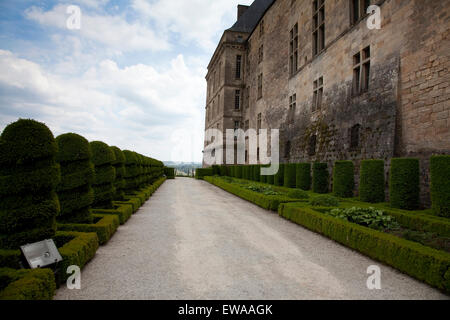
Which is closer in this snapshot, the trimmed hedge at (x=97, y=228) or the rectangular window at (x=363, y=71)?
the trimmed hedge at (x=97, y=228)

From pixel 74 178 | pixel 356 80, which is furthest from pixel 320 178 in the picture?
pixel 74 178

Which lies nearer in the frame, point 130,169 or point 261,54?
point 130,169

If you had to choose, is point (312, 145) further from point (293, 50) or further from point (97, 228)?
point (97, 228)

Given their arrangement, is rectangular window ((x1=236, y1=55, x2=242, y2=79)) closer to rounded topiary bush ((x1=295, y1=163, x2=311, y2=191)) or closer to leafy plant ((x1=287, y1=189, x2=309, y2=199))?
rounded topiary bush ((x1=295, y1=163, x2=311, y2=191))

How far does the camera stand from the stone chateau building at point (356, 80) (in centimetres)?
861

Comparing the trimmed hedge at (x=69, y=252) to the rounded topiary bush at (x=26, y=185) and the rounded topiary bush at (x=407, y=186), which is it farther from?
the rounded topiary bush at (x=407, y=186)

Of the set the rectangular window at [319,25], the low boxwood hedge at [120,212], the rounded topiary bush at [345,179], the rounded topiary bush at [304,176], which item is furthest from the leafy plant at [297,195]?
the rectangular window at [319,25]

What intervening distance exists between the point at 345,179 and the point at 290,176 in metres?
4.70

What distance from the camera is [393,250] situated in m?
4.46

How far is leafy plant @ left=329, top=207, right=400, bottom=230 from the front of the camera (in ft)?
19.8

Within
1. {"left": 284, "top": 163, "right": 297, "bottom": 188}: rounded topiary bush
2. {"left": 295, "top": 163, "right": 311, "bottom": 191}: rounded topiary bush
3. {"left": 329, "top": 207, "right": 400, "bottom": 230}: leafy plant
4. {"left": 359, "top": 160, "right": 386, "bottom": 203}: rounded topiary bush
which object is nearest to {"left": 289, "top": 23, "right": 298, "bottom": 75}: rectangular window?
{"left": 284, "top": 163, "right": 297, "bottom": 188}: rounded topiary bush

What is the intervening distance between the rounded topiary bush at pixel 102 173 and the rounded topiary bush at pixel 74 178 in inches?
57.8

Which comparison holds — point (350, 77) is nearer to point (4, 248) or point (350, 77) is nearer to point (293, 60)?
point (293, 60)
